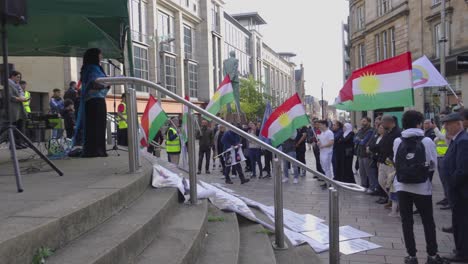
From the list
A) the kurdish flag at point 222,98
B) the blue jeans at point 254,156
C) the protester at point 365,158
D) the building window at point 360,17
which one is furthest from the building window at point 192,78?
the protester at point 365,158

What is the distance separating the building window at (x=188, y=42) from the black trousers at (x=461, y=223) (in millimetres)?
43769

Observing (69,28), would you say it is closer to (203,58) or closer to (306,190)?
(306,190)

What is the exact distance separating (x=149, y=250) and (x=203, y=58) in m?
48.1

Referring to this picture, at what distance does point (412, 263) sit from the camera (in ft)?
15.6

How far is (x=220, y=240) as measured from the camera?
4.18m

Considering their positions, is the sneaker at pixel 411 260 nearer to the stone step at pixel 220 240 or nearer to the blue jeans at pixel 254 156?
the stone step at pixel 220 240

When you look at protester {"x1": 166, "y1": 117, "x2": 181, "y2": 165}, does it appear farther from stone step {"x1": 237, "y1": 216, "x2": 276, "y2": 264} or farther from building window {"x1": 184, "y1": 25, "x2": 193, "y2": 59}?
building window {"x1": 184, "y1": 25, "x2": 193, "y2": 59}

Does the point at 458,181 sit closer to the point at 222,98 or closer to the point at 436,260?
the point at 436,260

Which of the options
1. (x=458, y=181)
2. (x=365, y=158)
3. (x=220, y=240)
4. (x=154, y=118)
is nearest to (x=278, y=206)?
(x=220, y=240)

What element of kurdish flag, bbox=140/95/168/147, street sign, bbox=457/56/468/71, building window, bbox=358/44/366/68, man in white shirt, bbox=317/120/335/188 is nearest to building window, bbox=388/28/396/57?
building window, bbox=358/44/366/68

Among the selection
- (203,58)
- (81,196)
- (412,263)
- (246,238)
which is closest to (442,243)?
(412,263)

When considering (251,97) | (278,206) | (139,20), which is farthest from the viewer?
(251,97)

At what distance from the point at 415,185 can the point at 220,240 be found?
240 centimetres

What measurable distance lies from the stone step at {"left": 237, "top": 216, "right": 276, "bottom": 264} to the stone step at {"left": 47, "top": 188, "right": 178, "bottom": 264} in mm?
906
